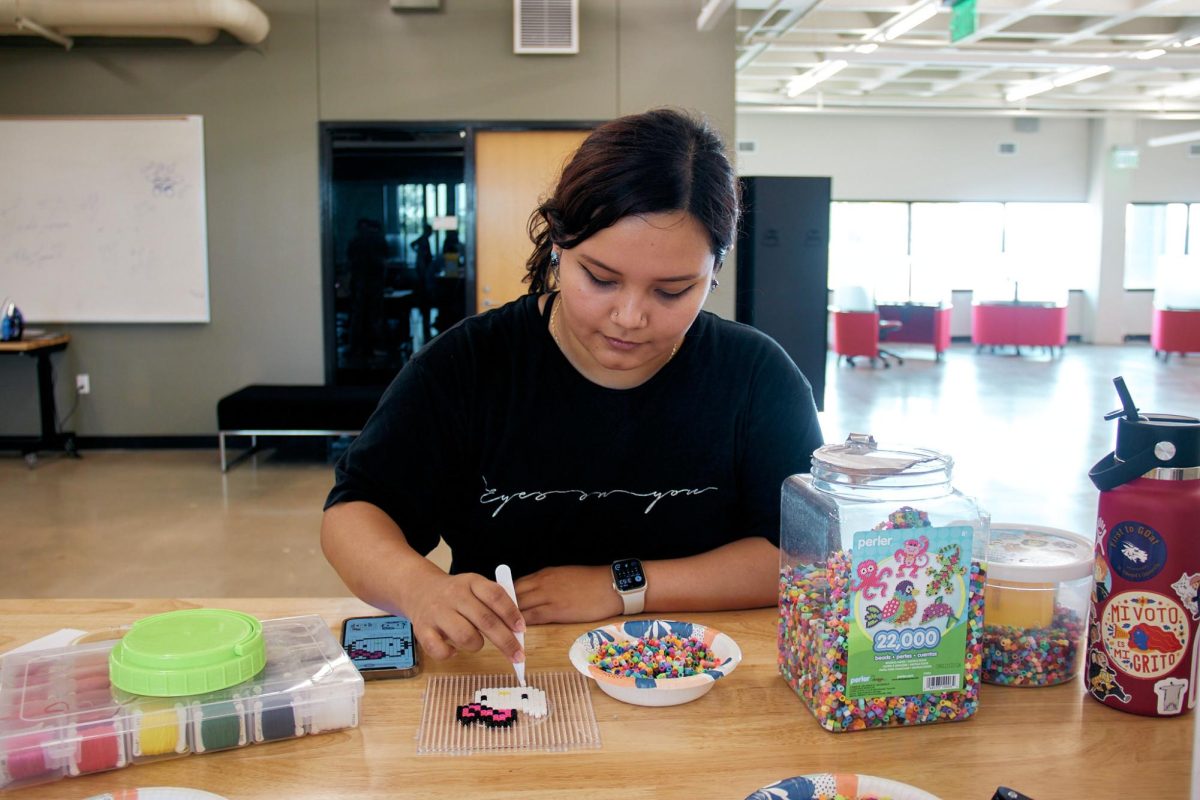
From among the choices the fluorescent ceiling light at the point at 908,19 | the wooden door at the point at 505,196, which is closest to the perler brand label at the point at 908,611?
the wooden door at the point at 505,196

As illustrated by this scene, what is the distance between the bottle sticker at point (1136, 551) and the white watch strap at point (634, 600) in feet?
1.92

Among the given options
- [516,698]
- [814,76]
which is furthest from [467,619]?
[814,76]

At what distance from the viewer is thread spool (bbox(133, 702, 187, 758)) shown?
37.8 inches

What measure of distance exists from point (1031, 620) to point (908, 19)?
24.4 ft

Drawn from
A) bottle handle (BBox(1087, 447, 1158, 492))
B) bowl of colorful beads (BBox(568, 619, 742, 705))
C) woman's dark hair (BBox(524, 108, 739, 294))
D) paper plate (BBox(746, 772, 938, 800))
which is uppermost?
woman's dark hair (BBox(524, 108, 739, 294))

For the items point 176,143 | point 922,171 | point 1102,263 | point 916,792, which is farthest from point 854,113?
point 916,792

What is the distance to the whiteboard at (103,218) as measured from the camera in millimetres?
6586

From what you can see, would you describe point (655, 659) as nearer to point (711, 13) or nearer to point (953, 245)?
point (711, 13)

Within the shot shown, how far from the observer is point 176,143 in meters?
6.61

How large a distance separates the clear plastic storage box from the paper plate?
17.3 inches

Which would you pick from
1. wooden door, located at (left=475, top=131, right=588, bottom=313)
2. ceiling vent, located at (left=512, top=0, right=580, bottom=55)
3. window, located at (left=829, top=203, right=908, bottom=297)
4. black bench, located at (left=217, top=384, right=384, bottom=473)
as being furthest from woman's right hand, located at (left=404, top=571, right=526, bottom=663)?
window, located at (left=829, top=203, right=908, bottom=297)

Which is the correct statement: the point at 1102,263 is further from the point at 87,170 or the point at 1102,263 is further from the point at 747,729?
the point at 747,729

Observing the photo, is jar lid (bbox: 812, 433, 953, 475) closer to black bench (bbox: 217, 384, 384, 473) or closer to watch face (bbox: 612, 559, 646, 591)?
watch face (bbox: 612, 559, 646, 591)

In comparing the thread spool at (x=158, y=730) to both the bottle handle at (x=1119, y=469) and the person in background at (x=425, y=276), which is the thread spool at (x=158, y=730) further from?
the person in background at (x=425, y=276)
